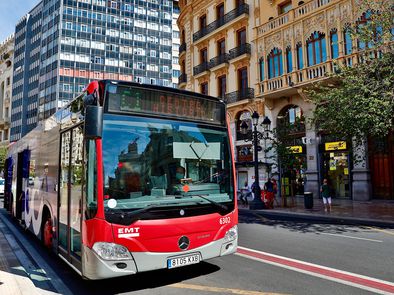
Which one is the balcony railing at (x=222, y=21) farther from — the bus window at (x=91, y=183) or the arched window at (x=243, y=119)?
the bus window at (x=91, y=183)

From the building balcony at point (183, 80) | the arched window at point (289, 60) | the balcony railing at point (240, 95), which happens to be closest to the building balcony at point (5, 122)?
the building balcony at point (183, 80)

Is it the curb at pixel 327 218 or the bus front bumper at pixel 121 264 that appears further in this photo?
the curb at pixel 327 218

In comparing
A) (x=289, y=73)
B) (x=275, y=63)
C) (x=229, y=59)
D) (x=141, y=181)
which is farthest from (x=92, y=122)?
(x=229, y=59)

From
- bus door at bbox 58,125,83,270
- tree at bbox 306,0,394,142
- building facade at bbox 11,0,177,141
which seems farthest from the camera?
building facade at bbox 11,0,177,141

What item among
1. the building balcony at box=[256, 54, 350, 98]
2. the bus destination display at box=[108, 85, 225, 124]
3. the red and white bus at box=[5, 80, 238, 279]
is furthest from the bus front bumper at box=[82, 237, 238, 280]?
the building balcony at box=[256, 54, 350, 98]

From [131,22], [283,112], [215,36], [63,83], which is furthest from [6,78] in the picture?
[283,112]

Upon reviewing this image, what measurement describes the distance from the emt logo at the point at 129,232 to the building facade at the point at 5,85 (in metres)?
81.3

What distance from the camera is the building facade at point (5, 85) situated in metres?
75.2

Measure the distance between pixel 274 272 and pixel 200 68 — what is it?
86.6 ft

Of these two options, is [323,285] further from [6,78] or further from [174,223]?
[6,78]

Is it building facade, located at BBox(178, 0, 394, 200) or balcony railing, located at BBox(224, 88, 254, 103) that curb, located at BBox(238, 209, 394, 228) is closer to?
building facade, located at BBox(178, 0, 394, 200)

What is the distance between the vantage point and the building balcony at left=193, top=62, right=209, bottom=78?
2938cm

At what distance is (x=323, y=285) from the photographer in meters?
4.77

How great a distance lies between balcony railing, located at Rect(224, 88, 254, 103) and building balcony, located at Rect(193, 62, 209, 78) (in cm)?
400
